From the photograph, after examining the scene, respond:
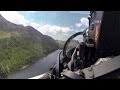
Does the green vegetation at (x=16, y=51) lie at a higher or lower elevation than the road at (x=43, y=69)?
lower

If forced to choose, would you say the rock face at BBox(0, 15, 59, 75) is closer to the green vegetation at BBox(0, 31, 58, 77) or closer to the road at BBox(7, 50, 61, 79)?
the green vegetation at BBox(0, 31, 58, 77)

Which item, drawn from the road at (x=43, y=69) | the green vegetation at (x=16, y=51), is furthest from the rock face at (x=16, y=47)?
the road at (x=43, y=69)

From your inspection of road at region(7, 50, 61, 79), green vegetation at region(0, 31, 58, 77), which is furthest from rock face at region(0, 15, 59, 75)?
road at region(7, 50, 61, 79)

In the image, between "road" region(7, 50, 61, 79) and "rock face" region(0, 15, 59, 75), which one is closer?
"road" region(7, 50, 61, 79)

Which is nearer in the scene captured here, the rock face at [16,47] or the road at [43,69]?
the road at [43,69]

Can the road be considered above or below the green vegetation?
above

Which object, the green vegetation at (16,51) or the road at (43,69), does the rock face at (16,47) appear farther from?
the road at (43,69)

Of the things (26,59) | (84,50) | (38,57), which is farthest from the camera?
(26,59)

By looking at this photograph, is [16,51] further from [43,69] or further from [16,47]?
[43,69]

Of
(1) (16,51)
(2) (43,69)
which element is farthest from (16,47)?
(2) (43,69)
